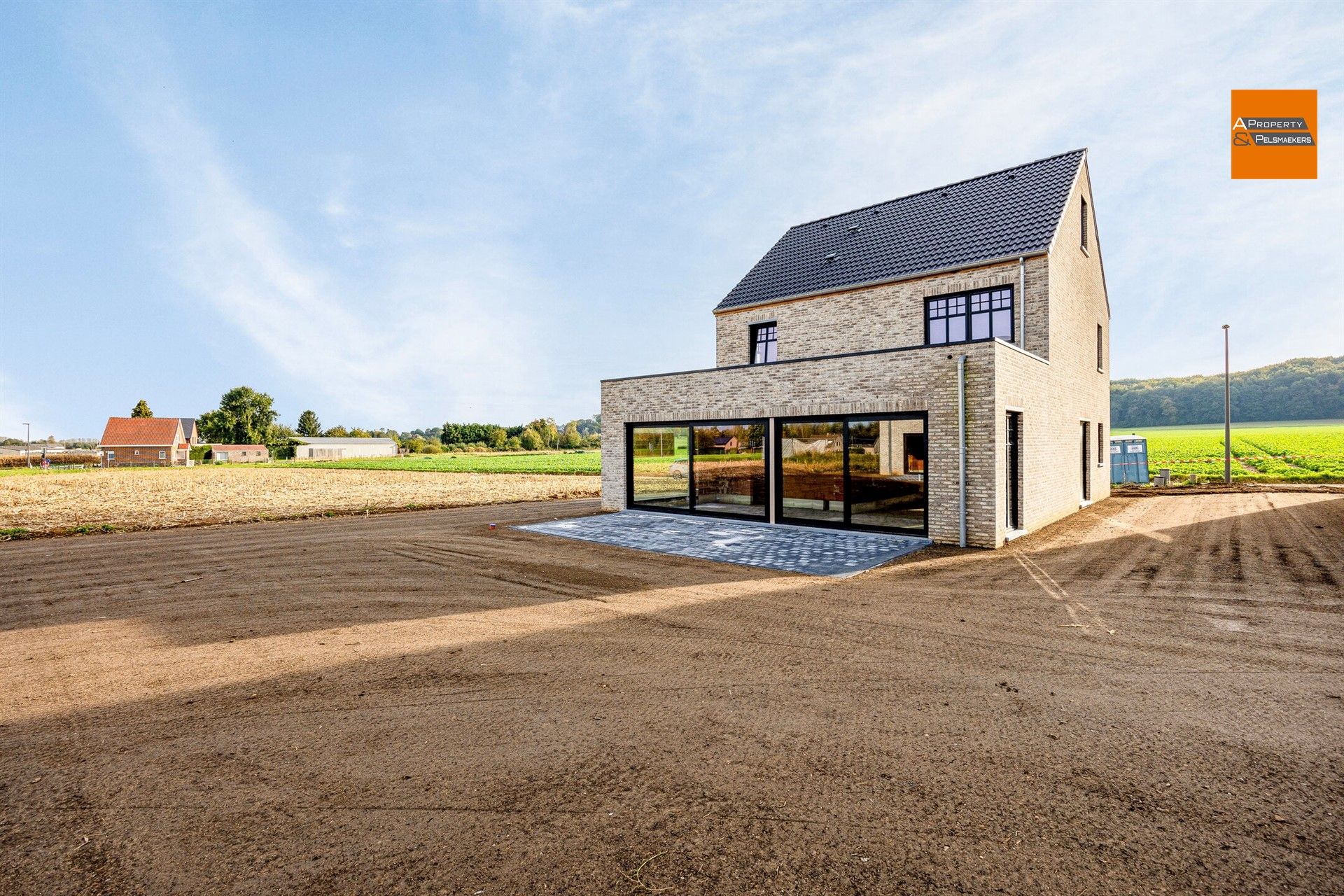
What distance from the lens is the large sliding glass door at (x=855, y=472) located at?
11.9m

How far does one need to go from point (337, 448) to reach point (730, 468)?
103m

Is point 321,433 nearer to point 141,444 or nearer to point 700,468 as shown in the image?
point 141,444

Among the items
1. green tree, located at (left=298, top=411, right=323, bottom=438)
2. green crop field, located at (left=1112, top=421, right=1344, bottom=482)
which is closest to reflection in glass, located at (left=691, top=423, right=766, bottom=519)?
green crop field, located at (left=1112, top=421, right=1344, bottom=482)

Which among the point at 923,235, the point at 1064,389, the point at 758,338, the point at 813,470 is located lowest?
the point at 813,470

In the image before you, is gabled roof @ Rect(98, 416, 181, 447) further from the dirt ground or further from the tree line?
the dirt ground

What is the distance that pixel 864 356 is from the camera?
12.3m

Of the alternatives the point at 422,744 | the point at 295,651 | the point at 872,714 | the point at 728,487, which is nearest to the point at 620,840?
the point at 422,744

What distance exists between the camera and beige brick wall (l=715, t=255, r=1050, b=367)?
13.6 m

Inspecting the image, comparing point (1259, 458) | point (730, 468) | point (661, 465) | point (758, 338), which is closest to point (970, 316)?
point (758, 338)

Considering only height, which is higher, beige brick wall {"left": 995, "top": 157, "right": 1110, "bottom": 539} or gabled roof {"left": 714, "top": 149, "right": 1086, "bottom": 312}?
gabled roof {"left": 714, "top": 149, "right": 1086, "bottom": 312}

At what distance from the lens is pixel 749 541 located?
11.9m

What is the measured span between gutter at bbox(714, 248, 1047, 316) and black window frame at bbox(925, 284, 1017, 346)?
54cm

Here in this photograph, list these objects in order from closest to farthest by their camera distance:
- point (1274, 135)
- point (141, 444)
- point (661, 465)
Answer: point (1274, 135) < point (661, 465) < point (141, 444)

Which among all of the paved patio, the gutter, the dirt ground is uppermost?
the gutter
